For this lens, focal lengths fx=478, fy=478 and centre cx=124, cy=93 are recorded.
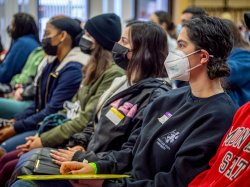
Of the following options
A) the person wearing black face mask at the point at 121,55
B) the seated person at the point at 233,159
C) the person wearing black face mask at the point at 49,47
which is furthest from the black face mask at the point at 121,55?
the person wearing black face mask at the point at 49,47

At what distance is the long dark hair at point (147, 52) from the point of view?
7.80 ft

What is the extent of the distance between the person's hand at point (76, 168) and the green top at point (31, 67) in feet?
7.30

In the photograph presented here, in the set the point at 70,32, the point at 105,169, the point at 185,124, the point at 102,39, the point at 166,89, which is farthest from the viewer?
the point at 70,32

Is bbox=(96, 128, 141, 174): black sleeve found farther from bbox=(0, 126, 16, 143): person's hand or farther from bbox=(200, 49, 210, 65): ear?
bbox=(0, 126, 16, 143): person's hand

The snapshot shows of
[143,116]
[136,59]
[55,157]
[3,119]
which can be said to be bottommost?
[3,119]

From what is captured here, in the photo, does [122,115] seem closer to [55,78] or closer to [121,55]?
[121,55]

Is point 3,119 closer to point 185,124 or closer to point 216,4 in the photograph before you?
point 185,124

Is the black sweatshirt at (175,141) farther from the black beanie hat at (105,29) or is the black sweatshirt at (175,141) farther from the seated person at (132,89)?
the black beanie hat at (105,29)

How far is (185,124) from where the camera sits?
5.96 ft

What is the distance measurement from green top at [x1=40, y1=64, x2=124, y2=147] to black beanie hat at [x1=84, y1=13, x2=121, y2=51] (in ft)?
0.62

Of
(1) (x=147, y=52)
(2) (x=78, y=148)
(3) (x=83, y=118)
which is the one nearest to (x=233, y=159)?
(1) (x=147, y=52)

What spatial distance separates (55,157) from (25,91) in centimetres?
172

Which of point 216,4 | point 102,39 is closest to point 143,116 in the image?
point 102,39

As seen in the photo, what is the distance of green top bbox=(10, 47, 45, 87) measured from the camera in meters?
4.24
